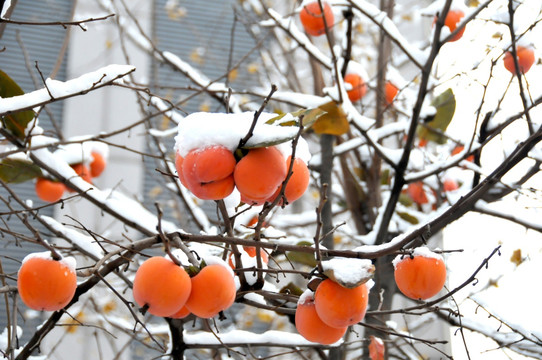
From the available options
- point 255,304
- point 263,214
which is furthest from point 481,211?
point 263,214

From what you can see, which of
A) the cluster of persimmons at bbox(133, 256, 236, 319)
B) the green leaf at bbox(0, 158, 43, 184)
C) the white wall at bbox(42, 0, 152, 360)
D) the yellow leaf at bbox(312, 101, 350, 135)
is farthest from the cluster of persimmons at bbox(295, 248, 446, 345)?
the white wall at bbox(42, 0, 152, 360)

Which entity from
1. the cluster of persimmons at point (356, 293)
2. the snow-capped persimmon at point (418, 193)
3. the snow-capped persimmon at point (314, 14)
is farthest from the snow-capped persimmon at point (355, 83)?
the cluster of persimmons at point (356, 293)

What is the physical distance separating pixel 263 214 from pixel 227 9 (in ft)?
14.5

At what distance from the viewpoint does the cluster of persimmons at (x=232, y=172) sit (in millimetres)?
796

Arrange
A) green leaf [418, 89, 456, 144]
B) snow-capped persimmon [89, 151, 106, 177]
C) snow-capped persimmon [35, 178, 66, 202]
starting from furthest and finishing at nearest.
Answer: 1. snow-capped persimmon [89, 151, 106, 177]
2. green leaf [418, 89, 456, 144]
3. snow-capped persimmon [35, 178, 66, 202]

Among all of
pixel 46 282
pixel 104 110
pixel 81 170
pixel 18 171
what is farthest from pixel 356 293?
pixel 104 110

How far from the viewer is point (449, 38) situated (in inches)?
62.4

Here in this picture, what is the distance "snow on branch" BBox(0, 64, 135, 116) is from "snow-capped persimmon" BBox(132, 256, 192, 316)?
0.95 ft

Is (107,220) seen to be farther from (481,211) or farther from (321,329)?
(321,329)

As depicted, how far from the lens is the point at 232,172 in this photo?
834 mm

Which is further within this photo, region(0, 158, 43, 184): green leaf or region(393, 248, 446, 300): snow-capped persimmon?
region(0, 158, 43, 184): green leaf

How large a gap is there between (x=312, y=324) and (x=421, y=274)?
18 centimetres

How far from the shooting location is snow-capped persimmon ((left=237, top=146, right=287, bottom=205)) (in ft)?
2.61

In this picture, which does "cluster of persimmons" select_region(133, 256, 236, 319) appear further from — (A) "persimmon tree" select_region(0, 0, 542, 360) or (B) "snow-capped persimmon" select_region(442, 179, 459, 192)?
(B) "snow-capped persimmon" select_region(442, 179, 459, 192)
